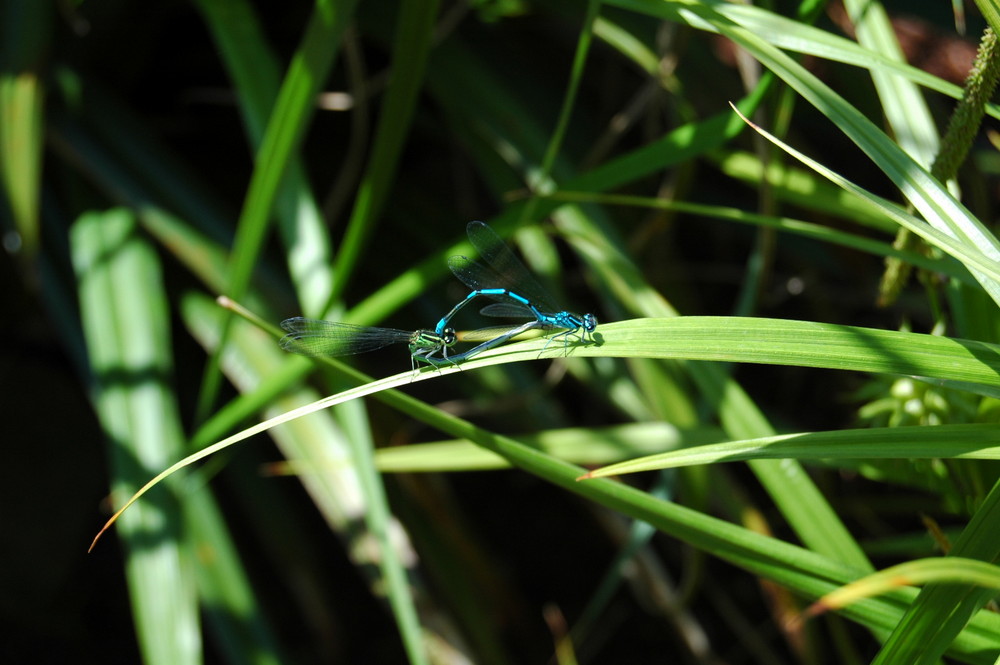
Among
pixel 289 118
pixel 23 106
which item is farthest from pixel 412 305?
pixel 23 106

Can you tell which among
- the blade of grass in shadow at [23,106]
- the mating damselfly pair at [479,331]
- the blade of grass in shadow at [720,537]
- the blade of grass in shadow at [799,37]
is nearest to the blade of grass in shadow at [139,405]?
the blade of grass in shadow at [23,106]

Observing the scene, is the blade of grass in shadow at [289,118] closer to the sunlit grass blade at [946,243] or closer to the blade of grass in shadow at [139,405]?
the blade of grass in shadow at [139,405]

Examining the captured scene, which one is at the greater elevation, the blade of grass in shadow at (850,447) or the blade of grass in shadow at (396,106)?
the blade of grass in shadow at (396,106)

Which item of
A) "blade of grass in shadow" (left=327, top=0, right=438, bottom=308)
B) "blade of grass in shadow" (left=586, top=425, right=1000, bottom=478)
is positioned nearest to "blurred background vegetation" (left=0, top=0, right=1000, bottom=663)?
"blade of grass in shadow" (left=327, top=0, right=438, bottom=308)

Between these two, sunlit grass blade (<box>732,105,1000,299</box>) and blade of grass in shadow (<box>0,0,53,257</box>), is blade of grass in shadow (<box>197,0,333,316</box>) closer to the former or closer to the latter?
blade of grass in shadow (<box>0,0,53,257</box>)

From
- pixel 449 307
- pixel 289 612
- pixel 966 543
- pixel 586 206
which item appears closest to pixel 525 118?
pixel 586 206

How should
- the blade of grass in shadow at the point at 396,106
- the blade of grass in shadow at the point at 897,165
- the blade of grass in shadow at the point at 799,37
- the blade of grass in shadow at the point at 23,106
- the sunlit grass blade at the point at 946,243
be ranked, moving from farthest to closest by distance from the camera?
the blade of grass in shadow at the point at 23,106 < the blade of grass in shadow at the point at 396,106 < the blade of grass in shadow at the point at 799,37 < the blade of grass in shadow at the point at 897,165 < the sunlit grass blade at the point at 946,243
